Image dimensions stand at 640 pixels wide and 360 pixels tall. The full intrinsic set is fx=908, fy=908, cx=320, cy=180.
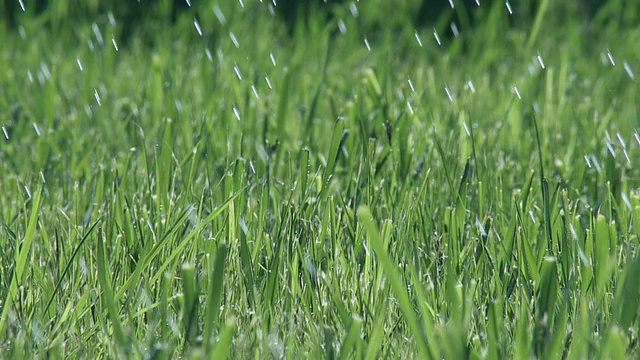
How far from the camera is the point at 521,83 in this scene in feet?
8.91

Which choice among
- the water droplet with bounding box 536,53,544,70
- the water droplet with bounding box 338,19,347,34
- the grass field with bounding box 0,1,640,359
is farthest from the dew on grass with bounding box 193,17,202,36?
the water droplet with bounding box 536,53,544,70

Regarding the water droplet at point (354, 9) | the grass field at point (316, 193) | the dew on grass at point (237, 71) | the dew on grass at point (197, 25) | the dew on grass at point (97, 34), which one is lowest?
the grass field at point (316, 193)

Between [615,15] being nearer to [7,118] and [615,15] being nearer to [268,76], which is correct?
[268,76]

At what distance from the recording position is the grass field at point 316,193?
1218 millimetres

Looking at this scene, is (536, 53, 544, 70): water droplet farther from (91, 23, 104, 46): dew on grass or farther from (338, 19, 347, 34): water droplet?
(91, 23, 104, 46): dew on grass

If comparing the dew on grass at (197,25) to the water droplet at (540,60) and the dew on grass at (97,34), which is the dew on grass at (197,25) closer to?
the dew on grass at (97,34)

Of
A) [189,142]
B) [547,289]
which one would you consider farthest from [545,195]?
[189,142]

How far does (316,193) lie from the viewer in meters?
1.77

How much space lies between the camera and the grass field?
4.00 feet

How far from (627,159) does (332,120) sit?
2.47ft

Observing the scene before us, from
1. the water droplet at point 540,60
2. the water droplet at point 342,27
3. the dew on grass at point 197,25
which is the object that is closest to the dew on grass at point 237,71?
the dew on grass at point 197,25

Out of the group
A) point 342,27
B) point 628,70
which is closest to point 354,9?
point 342,27

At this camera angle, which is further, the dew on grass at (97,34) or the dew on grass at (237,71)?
the dew on grass at (97,34)

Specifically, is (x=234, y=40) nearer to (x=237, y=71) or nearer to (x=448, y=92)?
(x=237, y=71)
